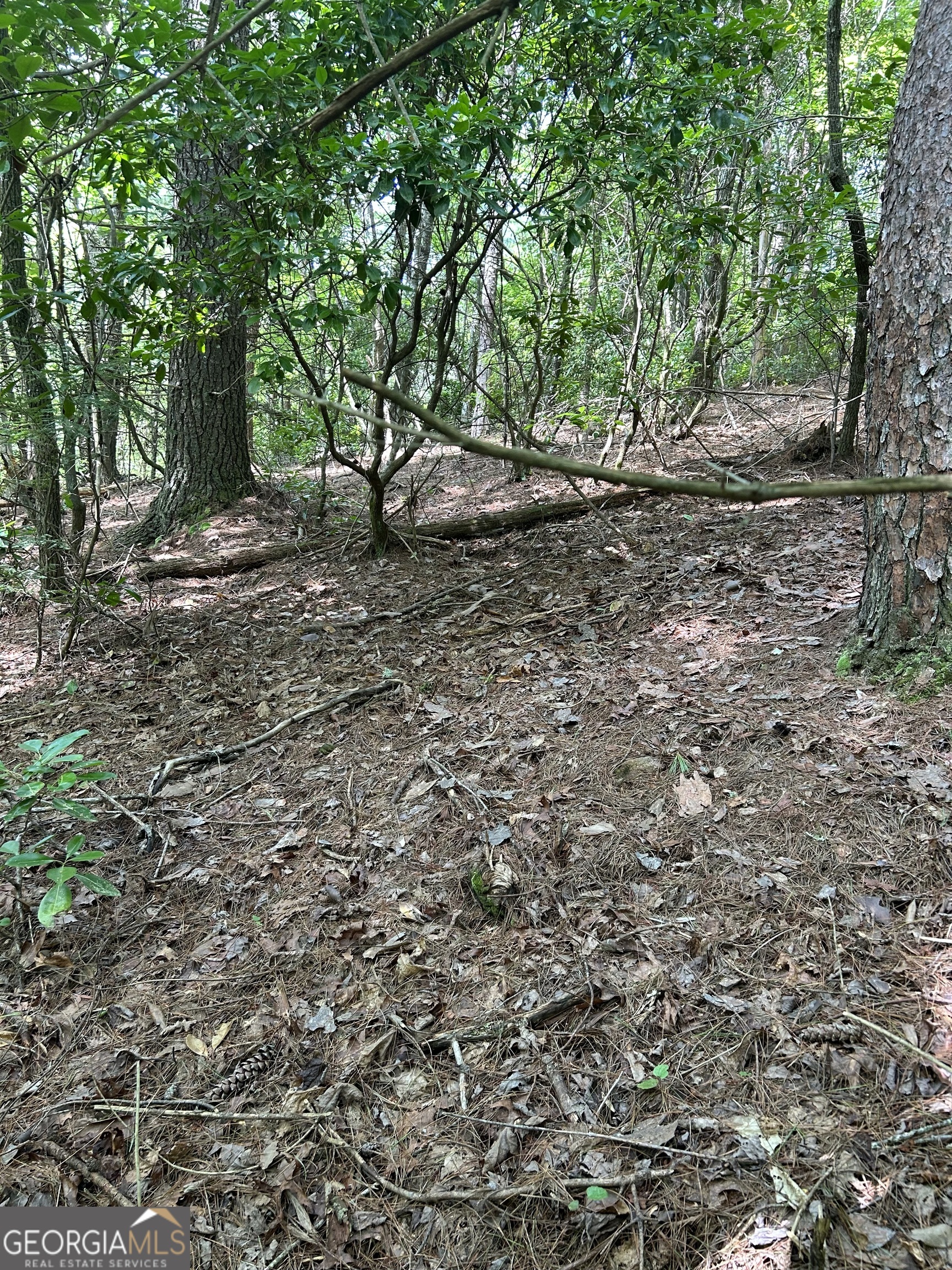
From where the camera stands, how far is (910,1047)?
208 cm

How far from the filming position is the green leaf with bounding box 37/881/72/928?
2.55 meters

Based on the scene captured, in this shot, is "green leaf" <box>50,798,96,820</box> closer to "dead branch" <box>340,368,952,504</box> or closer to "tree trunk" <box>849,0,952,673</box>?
"dead branch" <box>340,368,952,504</box>

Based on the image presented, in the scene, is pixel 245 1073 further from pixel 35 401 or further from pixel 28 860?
pixel 35 401

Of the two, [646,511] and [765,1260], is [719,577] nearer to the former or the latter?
[646,511]

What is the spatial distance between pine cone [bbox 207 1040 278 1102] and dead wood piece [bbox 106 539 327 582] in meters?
4.90

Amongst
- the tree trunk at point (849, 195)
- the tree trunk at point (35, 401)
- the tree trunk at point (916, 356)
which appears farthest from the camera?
the tree trunk at point (849, 195)

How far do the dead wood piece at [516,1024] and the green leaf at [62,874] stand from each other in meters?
1.43

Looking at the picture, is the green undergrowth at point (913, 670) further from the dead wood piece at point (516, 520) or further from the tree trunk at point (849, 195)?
the dead wood piece at point (516, 520)

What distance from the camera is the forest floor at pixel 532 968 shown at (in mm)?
2004

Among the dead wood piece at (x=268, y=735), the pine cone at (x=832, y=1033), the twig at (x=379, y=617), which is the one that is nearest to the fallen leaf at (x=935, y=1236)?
the pine cone at (x=832, y=1033)

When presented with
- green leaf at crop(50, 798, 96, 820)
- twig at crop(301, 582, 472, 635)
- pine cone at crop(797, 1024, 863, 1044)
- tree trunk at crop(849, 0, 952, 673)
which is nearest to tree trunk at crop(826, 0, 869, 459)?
tree trunk at crop(849, 0, 952, 673)

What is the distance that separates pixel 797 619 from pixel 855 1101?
2668 millimetres

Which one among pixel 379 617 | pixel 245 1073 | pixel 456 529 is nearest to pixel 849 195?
pixel 456 529

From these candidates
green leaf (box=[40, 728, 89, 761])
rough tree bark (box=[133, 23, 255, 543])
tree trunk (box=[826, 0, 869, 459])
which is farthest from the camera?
rough tree bark (box=[133, 23, 255, 543])
